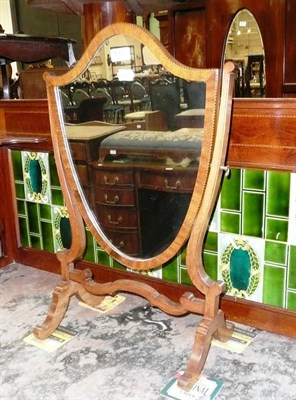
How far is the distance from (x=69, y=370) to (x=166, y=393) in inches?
15.5

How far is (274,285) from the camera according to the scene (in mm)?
1912

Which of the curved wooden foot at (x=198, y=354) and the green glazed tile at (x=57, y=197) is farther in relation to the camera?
the green glazed tile at (x=57, y=197)

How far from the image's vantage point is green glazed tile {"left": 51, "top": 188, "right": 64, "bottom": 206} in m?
2.49

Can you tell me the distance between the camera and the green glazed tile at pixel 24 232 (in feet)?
8.97

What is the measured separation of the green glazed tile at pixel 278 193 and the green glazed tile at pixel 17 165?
4.80ft

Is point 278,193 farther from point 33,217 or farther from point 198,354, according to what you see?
point 33,217

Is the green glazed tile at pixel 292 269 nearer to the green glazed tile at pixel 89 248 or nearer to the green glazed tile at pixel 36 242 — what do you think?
the green glazed tile at pixel 89 248

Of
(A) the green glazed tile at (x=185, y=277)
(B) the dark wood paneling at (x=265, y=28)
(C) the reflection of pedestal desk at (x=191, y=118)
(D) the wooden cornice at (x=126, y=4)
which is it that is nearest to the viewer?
(C) the reflection of pedestal desk at (x=191, y=118)

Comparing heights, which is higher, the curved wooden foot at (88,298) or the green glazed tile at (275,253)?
the green glazed tile at (275,253)

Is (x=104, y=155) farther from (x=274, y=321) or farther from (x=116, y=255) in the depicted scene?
(x=274, y=321)

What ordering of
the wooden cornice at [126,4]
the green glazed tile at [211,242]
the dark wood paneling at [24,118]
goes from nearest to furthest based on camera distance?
the green glazed tile at [211,242] < the wooden cornice at [126,4] < the dark wood paneling at [24,118]

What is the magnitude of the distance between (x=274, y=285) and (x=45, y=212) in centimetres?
133

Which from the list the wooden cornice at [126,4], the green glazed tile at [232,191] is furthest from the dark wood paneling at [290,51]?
the green glazed tile at [232,191]

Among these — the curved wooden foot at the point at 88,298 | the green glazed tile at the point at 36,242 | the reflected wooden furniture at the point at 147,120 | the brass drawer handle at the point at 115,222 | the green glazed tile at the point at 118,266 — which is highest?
the reflected wooden furniture at the point at 147,120
